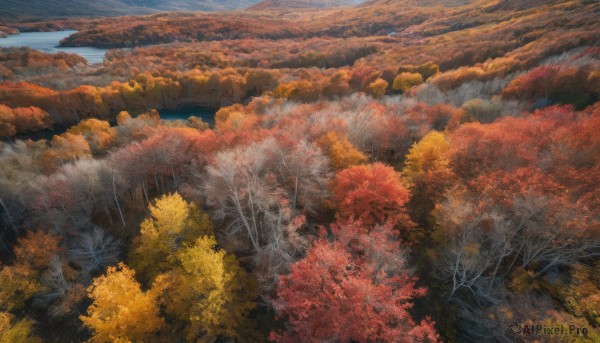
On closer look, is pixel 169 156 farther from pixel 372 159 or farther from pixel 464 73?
pixel 464 73

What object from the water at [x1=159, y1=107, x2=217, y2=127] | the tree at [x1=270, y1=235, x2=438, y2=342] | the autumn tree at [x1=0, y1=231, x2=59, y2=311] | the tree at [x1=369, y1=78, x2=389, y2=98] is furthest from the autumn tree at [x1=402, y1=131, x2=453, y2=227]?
the water at [x1=159, y1=107, x2=217, y2=127]

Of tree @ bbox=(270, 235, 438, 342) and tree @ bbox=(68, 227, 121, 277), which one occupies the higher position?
tree @ bbox=(270, 235, 438, 342)

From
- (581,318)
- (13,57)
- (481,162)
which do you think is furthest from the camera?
(13,57)

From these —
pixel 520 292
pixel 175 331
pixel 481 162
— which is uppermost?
pixel 481 162

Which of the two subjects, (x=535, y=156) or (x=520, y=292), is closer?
(x=520, y=292)

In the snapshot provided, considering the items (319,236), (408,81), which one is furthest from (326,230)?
(408,81)

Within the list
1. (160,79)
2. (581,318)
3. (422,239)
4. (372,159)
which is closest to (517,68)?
(372,159)

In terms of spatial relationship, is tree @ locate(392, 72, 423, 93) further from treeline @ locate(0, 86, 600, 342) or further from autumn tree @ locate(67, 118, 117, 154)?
autumn tree @ locate(67, 118, 117, 154)
